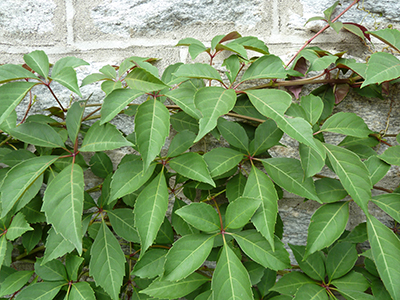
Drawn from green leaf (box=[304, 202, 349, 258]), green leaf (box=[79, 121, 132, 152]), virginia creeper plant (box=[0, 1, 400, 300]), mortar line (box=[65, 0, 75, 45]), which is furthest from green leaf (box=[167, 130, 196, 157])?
mortar line (box=[65, 0, 75, 45])

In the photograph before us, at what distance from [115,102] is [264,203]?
0.40m

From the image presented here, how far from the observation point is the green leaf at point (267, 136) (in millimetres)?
701

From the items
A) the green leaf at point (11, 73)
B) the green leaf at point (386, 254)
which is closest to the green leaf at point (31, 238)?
the green leaf at point (11, 73)

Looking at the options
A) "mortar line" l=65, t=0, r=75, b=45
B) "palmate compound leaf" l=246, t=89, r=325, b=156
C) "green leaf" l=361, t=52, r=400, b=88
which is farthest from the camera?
"mortar line" l=65, t=0, r=75, b=45

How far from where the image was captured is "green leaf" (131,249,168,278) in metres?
0.71

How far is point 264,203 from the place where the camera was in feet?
2.06

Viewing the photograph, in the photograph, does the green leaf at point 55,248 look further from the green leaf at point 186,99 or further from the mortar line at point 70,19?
the mortar line at point 70,19

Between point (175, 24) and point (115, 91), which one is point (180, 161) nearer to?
point (115, 91)

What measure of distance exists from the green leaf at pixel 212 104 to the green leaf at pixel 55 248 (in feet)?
1.43

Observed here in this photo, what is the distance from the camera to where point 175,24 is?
0.93 metres

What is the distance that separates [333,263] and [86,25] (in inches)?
40.9

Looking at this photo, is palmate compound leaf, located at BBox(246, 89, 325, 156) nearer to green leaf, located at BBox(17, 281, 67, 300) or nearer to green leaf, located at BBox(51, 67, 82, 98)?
green leaf, located at BBox(51, 67, 82, 98)

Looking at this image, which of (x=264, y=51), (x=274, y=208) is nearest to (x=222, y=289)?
(x=274, y=208)

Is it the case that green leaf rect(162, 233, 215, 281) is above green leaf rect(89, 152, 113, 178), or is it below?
below
